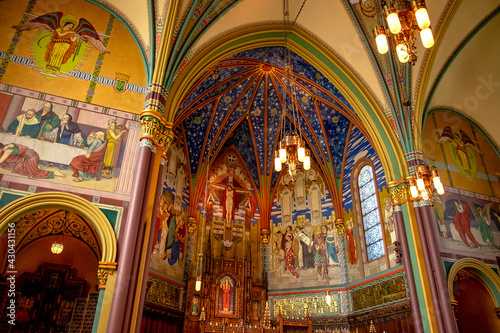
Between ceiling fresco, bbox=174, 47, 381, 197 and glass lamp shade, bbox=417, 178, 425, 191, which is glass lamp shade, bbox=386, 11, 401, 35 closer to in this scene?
glass lamp shade, bbox=417, 178, 425, 191

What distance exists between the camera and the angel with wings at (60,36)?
10688 millimetres

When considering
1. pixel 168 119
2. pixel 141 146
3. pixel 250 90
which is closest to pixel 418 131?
pixel 250 90

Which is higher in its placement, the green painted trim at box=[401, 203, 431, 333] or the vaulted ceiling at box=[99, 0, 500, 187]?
the vaulted ceiling at box=[99, 0, 500, 187]

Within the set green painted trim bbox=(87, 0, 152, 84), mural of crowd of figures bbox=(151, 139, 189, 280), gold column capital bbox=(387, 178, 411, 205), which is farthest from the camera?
mural of crowd of figures bbox=(151, 139, 189, 280)

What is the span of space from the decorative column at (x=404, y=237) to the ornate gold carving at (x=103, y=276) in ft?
29.5

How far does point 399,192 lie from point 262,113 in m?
7.94

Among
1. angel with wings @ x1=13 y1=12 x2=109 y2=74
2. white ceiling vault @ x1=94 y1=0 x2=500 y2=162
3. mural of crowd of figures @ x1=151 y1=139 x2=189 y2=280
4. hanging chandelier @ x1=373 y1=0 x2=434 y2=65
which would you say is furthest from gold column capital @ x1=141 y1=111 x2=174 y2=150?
hanging chandelier @ x1=373 y1=0 x2=434 y2=65

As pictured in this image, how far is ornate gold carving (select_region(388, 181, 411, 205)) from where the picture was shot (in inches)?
516

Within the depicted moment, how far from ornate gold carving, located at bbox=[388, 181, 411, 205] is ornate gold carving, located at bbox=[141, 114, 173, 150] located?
804 cm

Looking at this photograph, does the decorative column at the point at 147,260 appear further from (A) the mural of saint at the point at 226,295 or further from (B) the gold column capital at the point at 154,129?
(A) the mural of saint at the point at 226,295

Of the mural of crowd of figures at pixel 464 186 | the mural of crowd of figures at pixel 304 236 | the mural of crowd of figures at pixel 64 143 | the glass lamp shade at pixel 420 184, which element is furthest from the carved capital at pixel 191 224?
the mural of crowd of figures at pixel 464 186

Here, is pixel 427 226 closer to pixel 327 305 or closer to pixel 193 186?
pixel 327 305

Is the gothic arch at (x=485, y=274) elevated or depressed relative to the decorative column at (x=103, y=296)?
elevated

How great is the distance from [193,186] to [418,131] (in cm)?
990
